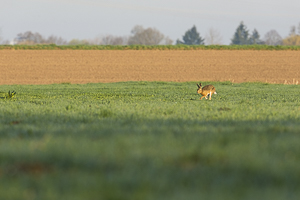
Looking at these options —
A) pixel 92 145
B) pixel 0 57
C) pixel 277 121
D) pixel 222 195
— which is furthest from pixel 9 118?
pixel 0 57

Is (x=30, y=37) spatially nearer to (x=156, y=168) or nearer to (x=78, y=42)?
(x=78, y=42)

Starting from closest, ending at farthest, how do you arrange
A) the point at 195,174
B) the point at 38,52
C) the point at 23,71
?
1. the point at 195,174
2. the point at 23,71
3. the point at 38,52

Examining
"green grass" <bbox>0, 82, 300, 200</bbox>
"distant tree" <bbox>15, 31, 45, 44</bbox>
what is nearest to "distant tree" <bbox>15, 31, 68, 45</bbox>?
"distant tree" <bbox>15, 31, 45, 44</bbox>

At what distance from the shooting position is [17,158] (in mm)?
5293

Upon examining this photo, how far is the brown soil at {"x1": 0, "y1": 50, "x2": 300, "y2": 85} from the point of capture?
53766mm

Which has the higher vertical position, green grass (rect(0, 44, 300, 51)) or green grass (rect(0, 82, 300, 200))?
green grass (rect(0, 82, 300, 200))

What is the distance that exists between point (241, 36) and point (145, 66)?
116995 mm

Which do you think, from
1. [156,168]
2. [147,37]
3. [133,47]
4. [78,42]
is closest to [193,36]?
[147,37]

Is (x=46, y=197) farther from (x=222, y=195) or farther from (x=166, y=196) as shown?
(x=222, y=195)

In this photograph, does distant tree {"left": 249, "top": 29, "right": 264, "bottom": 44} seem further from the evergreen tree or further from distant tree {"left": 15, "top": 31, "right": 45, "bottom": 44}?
distant tree {"left": 15, "top": 31, "right": 45, "bottom": 44}

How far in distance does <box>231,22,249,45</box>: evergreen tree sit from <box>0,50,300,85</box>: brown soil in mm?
98579

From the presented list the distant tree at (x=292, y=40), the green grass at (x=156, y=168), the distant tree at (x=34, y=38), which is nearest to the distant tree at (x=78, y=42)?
the distant tree at (x=34, y=38)

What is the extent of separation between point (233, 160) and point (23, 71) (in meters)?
57.1

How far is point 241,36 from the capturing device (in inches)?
6806
